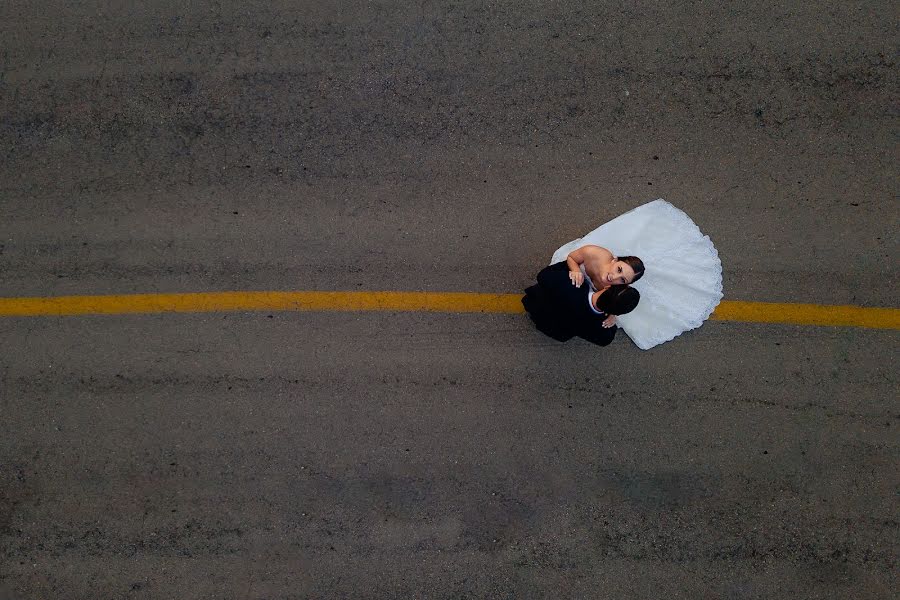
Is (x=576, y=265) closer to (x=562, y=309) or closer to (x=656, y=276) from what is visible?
(x=562, y=309)

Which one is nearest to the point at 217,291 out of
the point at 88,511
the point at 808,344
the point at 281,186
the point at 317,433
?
the point at 281,186

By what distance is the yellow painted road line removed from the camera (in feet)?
15.0

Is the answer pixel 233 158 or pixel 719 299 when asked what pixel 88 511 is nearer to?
pixel 233 158

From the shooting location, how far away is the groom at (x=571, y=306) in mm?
3697

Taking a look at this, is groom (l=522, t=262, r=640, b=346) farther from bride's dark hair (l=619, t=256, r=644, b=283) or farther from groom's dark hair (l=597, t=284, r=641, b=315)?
bride's dark hair (l=619, t=256, r=644, b=283)

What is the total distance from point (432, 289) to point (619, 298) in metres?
1.59

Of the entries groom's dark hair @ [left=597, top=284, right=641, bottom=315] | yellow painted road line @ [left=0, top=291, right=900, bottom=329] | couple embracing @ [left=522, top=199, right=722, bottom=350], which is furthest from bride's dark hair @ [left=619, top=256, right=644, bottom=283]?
yellow painted road line @ [left=0, top=291, right=900, bottom=329]

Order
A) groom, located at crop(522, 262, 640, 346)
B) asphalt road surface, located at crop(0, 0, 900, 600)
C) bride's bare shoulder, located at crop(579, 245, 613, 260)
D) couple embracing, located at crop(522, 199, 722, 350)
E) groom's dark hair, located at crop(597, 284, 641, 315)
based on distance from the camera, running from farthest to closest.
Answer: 1. asphalt road surface, located at crop(0, 0, 900, 600)
2. couple embracing, located at crop(522, 199, 722, 350)
3. bride's bare shoulder, located at crop(579, 245, 613, 260)
4. groom, located at crop(522, 262, 640, 346)
5. groom's dark hair, located at crop(597, 284, 641, 315)

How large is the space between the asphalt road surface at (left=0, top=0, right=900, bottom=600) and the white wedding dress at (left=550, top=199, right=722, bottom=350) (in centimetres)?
28

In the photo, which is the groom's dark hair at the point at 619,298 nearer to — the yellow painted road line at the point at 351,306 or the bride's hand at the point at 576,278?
the bride's hand at the point at 576,278

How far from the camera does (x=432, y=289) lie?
459cm

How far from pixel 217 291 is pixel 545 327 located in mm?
Result: 2652

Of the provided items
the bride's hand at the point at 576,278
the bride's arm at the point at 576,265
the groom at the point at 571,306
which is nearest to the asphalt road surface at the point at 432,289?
the groom at the point at 571,306

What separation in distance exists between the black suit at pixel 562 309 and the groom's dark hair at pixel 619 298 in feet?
0.70
